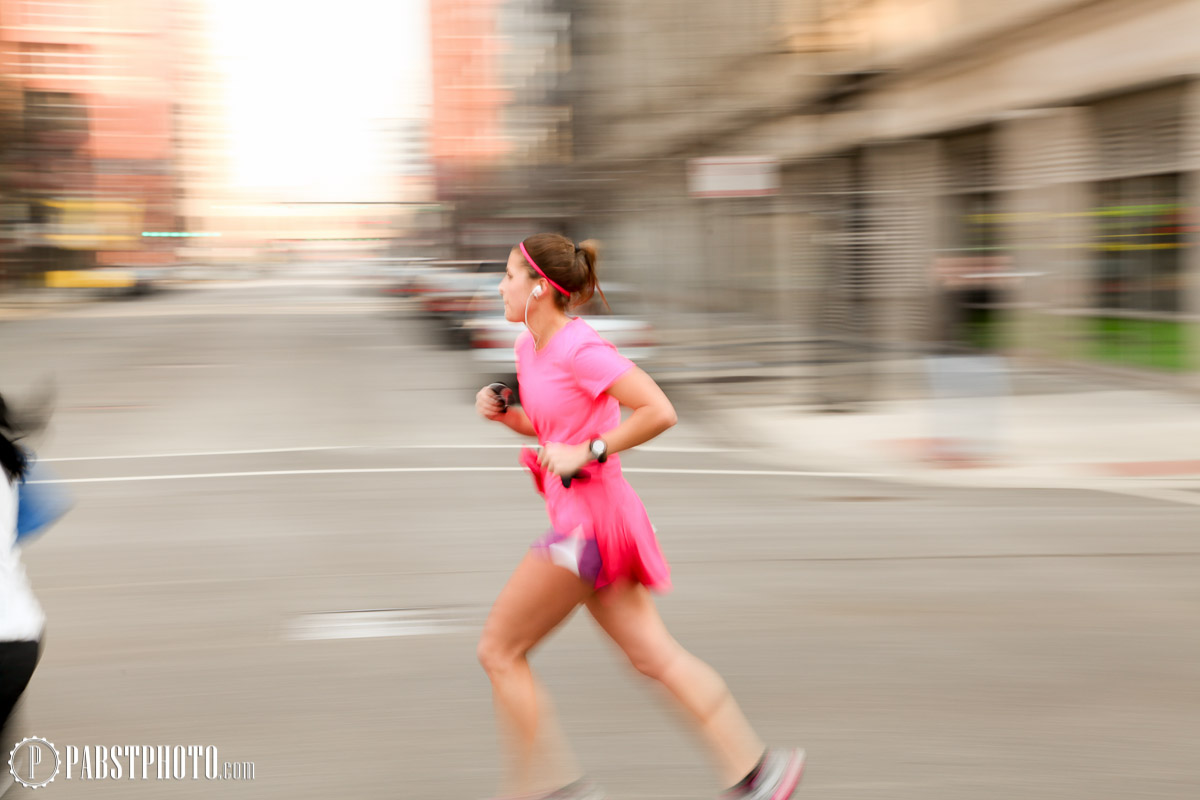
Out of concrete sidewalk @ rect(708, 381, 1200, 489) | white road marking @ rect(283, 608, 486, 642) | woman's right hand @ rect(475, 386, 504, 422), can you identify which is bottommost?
concrete sidewalk @ rect(708, 381, 1200, 489)

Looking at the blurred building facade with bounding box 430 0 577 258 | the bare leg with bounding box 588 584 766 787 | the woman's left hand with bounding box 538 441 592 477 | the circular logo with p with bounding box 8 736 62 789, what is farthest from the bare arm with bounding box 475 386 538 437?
the blurred building facade with bounding box 430 0 577 258

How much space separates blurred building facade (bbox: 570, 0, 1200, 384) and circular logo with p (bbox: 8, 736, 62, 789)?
870 cm

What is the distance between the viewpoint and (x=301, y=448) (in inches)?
477

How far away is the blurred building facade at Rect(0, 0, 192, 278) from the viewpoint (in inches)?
2448

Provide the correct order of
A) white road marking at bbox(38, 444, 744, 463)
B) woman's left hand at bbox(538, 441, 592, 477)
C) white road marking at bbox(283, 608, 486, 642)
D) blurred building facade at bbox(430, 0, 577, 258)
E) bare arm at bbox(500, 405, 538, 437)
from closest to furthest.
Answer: woman's left hand at bbox(538, 441, 592, 477) < bare arm at bbox(500, 405, 538, 437) < white road marking at bbox(283, 608, 486, 642) < white road marking at bbox(38, 444, 744, 463) < blurred building facade at bbox(430, 0, 577, 258)

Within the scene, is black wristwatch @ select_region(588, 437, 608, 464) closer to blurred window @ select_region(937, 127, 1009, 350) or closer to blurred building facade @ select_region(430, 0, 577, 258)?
blurred window @ select_region(937, 127, 1009, 350)

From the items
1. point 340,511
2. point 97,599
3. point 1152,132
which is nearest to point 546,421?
point 97,599

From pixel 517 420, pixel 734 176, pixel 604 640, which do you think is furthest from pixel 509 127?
pixel 517 420

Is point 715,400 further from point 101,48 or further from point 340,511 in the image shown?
point 101,48

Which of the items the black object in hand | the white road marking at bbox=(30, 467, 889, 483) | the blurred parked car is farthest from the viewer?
the blurred parked car

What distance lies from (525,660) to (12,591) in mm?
1291

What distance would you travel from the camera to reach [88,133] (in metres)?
79.6

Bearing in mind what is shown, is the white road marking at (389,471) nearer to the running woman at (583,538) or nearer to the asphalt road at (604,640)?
the asphalt road at (604,640)

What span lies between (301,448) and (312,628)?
615 centimetres
